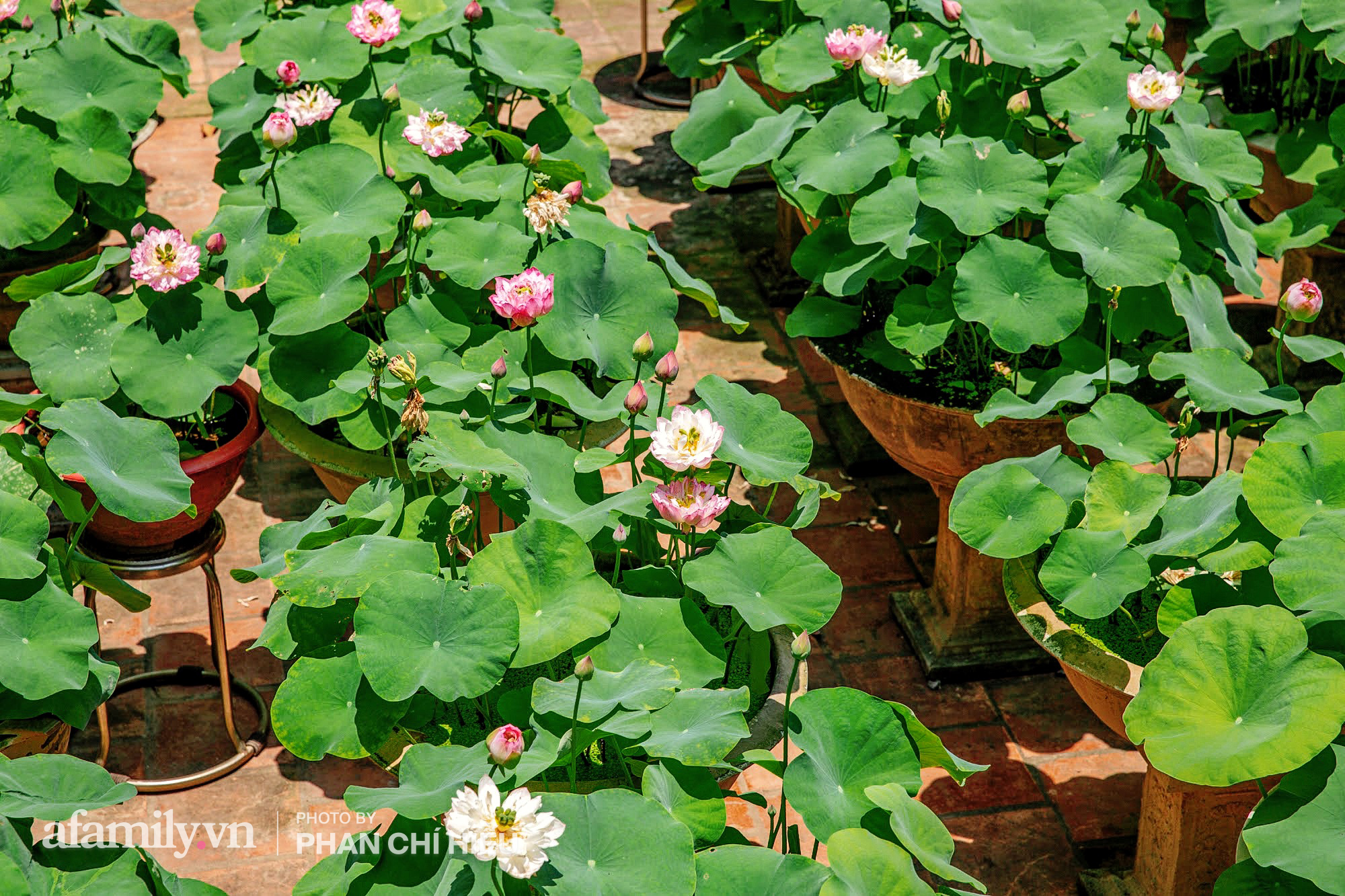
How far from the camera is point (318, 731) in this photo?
6.08ft

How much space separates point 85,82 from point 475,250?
133 centimetres

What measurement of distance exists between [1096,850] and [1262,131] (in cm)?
205

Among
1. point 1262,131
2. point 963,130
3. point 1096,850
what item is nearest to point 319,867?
point 1096,850

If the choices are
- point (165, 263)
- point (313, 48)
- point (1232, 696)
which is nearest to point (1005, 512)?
point (1232, 696)

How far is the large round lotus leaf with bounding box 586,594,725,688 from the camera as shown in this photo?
1.90 metres

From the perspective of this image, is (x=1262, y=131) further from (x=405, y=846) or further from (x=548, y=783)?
(x=405, y=846)

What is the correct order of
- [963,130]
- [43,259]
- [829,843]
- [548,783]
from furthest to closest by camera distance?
1. [43,259]
2. [963,130]
3. [548,783]
4. [829,843]

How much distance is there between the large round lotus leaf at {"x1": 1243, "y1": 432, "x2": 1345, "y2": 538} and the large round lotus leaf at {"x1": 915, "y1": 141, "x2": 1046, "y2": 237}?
77 cm

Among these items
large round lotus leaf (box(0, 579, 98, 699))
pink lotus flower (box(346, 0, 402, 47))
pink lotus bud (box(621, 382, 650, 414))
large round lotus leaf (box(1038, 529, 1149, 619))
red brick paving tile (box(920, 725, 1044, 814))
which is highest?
pink lotus flower (box(346, 0, 402, 47))

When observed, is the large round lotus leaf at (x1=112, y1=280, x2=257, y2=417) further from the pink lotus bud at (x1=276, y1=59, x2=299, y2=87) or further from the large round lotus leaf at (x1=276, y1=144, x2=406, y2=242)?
the pink lotus bud at (x1=276, y1=59, x2=299, y2=87)

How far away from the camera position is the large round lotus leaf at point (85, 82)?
10.4 ft

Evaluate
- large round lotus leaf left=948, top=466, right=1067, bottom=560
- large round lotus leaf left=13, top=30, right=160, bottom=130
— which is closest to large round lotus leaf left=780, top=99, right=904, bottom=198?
large round lotus leaf left=948, top=466, right=1067, bottom=560

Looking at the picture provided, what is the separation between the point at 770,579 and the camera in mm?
1986

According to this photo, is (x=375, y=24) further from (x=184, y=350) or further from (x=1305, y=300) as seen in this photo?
(x=1305, y=300)
